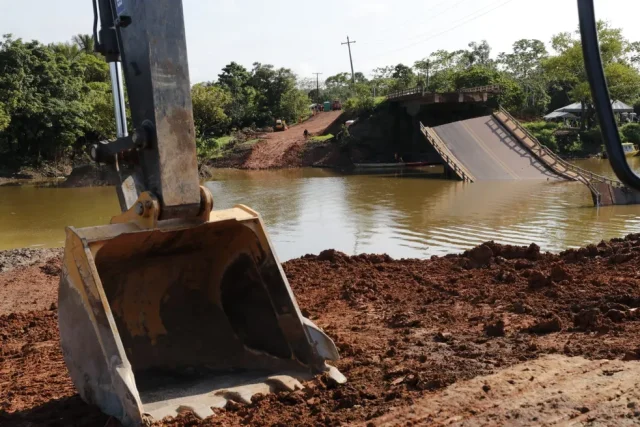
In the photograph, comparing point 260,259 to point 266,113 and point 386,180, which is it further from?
point 266,113

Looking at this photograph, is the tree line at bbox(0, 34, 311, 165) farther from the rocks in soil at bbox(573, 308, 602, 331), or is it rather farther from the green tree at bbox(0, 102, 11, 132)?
the rocks in soil at bbox(573, 308, 602, 331)

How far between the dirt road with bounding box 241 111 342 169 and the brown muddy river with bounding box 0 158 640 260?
10236 millimetres

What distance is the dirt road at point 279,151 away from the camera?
132 feet

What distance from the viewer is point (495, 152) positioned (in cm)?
2759

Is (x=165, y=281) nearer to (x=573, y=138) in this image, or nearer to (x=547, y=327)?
(x=547, y=327)

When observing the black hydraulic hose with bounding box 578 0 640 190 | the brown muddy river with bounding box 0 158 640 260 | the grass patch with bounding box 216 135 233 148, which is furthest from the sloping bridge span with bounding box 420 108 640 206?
the black hydraulic hose with bounding box 578 0 640 190

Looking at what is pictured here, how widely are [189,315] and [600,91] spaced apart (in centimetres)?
389

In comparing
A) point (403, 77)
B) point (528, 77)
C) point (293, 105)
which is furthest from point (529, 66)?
point (293, 105)

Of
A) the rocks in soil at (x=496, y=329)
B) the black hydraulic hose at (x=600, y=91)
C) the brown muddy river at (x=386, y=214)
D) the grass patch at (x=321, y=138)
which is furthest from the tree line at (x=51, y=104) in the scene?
the black hydraulic hose at (x=600, y=91)

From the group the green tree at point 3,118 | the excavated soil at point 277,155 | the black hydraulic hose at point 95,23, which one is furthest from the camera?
the excavated soil at point 277,155

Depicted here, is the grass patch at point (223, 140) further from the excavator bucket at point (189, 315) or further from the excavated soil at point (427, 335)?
the excavator bucket at point (189, 315)

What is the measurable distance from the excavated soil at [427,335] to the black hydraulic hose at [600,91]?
250 centimetres

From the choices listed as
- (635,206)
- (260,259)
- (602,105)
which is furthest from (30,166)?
(602,105)

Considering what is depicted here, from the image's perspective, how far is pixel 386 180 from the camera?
96.0ft
